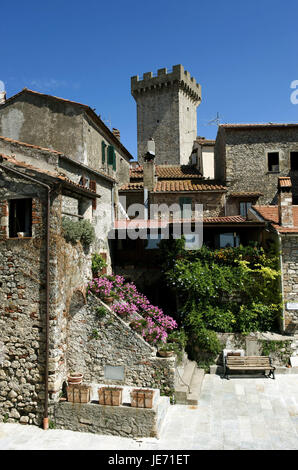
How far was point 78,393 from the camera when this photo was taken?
9680mm

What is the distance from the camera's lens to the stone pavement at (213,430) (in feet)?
28.7

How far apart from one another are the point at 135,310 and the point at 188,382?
2.88 metres

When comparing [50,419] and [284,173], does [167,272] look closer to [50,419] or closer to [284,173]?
[50,419]

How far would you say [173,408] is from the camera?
34.8 feet

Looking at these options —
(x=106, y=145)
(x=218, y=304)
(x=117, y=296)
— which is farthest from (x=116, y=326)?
(x=106, y=145)

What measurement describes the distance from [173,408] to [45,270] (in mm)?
5476

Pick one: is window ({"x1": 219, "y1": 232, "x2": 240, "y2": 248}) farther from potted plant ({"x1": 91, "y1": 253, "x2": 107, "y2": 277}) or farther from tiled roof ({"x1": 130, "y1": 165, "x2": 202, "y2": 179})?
tiled roof ({"x1": 130, "y1": 165, "x2": 202, "y2": 179})

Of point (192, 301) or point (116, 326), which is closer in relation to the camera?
point (116, 326)

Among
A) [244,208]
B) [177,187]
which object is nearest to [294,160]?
[244,208]

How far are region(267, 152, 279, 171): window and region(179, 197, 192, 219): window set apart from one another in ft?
21.3

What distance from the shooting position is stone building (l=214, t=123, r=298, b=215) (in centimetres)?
2386

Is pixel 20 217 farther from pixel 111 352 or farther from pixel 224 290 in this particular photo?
pixel 224 290

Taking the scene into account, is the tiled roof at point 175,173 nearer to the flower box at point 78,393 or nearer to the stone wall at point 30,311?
the stone wall at point 30,311
